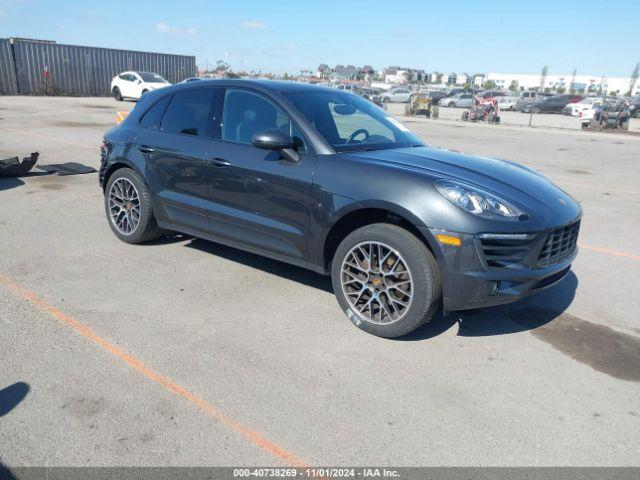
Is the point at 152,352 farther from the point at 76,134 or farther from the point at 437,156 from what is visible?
the point at 76,134

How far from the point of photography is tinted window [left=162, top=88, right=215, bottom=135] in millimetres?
4750

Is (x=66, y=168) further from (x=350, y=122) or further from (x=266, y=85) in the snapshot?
(x=350, y=122)

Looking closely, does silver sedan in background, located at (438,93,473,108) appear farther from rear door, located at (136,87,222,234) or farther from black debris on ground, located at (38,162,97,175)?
rear door, located at (136,87,222,234)

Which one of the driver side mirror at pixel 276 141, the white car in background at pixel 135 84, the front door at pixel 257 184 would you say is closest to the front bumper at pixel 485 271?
the front door at pixel 257 184

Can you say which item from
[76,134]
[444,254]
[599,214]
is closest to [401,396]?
[444,254]

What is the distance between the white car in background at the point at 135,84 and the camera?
28.3 metres

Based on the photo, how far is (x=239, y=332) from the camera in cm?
376

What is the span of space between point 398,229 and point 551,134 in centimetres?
2074

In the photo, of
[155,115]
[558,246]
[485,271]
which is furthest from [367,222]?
[155,115]

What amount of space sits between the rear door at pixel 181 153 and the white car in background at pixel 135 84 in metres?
24.8

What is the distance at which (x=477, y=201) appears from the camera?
3.46 meters

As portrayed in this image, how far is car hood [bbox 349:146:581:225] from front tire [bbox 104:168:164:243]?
7.68 ft

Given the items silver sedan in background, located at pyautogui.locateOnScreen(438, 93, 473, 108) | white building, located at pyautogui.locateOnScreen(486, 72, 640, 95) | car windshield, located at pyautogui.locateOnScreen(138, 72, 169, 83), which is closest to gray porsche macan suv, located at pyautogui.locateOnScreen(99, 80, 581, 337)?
car windshield, located at pyautogui.locateOnScreen(138, 72, 169, 83)

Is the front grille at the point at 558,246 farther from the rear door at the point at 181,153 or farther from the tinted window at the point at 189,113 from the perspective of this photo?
the tinted window at the point at 189,113
